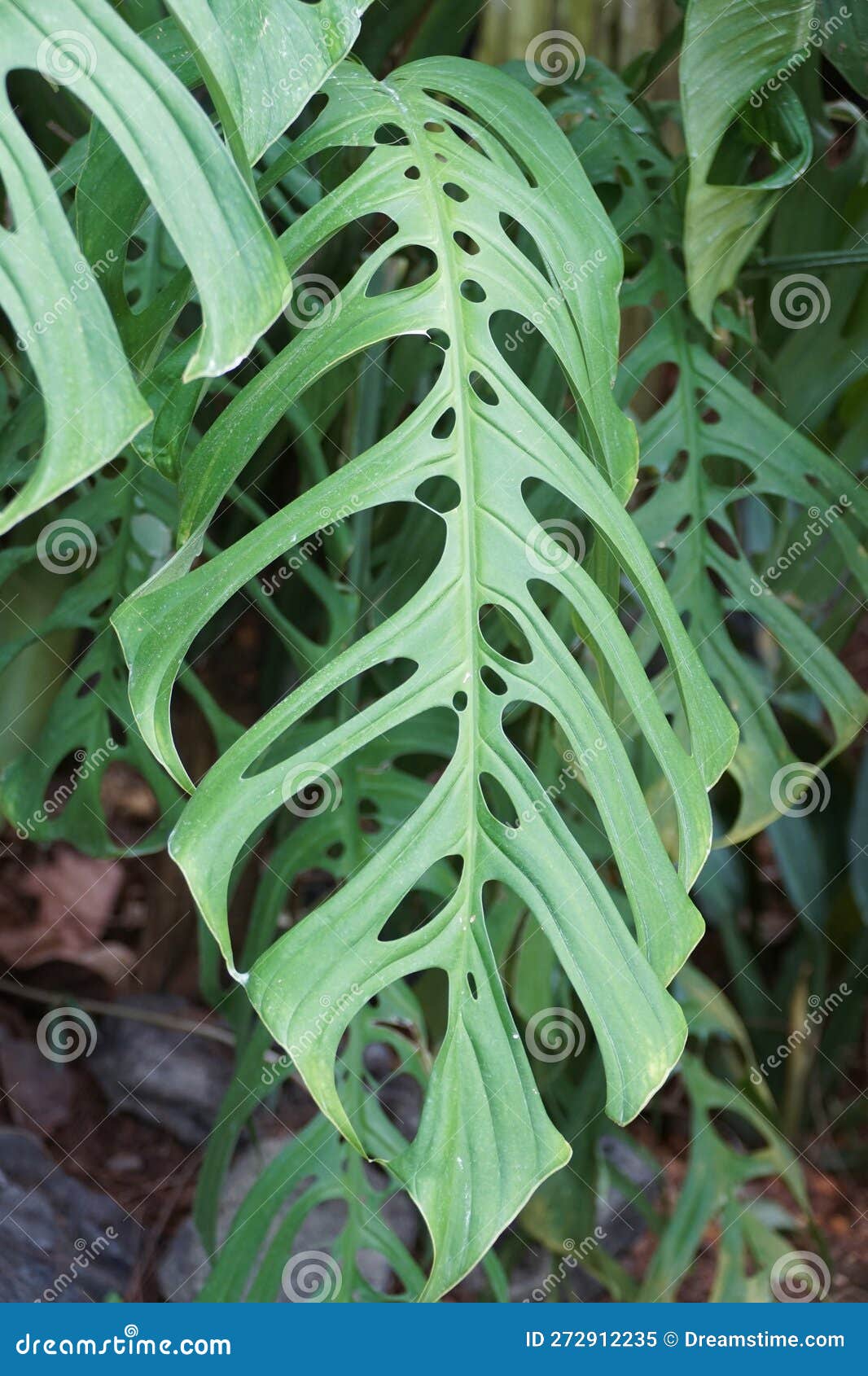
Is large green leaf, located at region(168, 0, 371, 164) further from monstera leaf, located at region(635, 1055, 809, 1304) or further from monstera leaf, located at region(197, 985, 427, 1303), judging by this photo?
monstera leaf, located at region(635, 1055, 809, 1304)

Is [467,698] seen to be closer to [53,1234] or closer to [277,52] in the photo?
[277,52]

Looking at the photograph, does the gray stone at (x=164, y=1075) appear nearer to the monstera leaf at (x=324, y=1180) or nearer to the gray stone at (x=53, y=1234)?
the gray stone at (x=53, y=1234)

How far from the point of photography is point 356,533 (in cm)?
81

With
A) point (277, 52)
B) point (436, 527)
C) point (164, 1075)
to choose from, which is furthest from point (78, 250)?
point (164, 1075)

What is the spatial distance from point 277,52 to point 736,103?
272mm

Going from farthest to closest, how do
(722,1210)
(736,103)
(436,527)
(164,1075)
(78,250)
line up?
(164,1075) < (722,1210) < (436,527) < (736,103) < (78,250)

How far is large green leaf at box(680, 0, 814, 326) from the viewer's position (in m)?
0.57

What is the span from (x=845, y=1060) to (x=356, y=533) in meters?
0.99

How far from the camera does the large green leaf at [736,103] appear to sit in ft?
1.86

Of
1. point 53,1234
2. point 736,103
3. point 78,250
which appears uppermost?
point 736,103

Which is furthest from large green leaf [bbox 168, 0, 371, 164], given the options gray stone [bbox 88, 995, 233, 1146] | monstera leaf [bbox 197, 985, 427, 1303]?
gray stone [bbox 88, 995, 233, 1146]

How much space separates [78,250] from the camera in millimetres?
353

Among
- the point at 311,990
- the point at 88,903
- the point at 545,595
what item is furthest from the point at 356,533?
the point at 88,903

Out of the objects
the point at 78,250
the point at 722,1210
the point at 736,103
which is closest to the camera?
the point at 78,250
